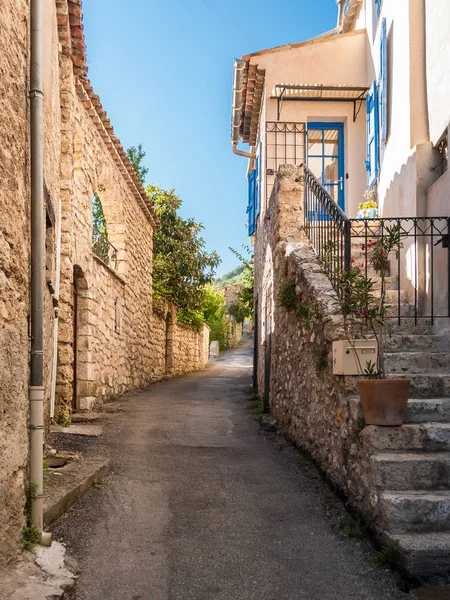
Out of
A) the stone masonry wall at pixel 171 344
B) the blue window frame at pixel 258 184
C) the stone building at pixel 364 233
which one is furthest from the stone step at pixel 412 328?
the stone masonry wall at pixel 171 344

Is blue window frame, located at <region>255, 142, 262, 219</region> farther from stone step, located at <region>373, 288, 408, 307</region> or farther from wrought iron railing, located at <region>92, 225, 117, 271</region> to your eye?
stone step, located at <region>373, 288, 408, 307</region>

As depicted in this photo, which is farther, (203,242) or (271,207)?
(203,242)

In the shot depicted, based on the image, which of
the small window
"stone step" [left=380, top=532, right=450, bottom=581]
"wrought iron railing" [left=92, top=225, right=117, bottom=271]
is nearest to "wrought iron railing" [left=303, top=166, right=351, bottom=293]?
"stone step" [left=380, top=532, right=450, bottom=581]

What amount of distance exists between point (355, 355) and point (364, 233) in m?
3.70

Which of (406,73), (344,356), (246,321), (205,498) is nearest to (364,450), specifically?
(344,356)

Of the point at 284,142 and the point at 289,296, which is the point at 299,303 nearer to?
the point at 289,296

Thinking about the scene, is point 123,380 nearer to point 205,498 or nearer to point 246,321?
point 205,498

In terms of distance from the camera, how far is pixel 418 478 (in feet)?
12.0

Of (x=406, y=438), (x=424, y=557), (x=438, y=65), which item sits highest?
(x=438, y=65)

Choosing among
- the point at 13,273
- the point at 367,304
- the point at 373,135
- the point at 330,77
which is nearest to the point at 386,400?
the point at 367,304

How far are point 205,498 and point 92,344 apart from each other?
14.8 ft

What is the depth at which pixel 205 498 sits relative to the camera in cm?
451

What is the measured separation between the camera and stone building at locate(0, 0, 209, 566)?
311 centimetres

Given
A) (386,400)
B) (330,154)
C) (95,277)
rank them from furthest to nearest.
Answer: (330,154) < (95,277) < (386,400)
